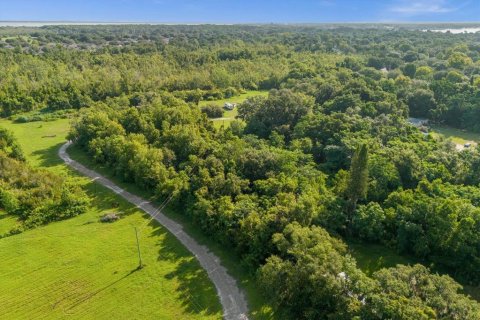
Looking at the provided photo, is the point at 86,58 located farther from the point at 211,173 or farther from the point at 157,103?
the point at 211,173

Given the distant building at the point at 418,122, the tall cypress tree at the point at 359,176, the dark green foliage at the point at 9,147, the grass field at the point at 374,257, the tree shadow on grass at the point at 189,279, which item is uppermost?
the tall cypress tree at the point at 359,176

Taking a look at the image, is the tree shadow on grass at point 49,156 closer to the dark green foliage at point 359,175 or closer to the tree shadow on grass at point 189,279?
the tree shadow on grass at point 189,279

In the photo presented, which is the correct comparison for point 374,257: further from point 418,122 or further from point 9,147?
point 9,147

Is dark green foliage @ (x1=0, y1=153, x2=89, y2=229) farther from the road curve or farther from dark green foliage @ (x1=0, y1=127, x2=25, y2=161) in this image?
dark green foliage @ (x1=0, y1=127, x2=25, y2=161)

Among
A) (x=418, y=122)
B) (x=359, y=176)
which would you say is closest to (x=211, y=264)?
(x=359, y=176)

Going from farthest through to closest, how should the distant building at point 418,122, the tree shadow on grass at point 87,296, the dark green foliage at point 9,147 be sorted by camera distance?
the distant building at point 418,122 → the dark green foliage at point 9,147 → the tree shadow on grass at point 87,296

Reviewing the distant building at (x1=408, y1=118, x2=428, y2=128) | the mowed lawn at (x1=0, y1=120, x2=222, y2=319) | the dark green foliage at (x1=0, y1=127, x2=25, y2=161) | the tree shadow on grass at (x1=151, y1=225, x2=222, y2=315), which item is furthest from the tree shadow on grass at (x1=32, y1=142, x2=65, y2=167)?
the distant building at (x1=408, y1=118, x2=428, y2=128)

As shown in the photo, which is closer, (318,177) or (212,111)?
(318,177)

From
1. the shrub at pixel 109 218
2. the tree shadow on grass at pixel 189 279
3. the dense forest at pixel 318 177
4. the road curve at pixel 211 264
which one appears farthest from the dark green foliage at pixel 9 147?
the tree shadow on grass at pixel 189 279
